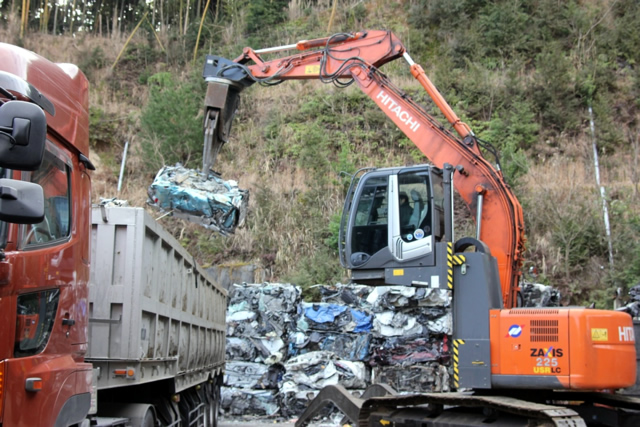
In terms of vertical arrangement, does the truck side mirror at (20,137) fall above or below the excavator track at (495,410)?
above

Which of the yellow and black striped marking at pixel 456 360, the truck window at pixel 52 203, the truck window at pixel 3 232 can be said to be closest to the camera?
the truck window at pixel 3 232

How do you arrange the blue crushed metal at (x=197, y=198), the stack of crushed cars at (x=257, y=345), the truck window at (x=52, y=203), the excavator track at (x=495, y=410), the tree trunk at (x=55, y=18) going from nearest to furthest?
1. the truck window at (x=52, y=203)
2. the excavator track at (x=495, y=410)
3. the blue crushed metal at (x=197, y=198)
4. the stack of crushed cars at (x=257, y=345)
5. the tree trunk at (x=55, y=18)

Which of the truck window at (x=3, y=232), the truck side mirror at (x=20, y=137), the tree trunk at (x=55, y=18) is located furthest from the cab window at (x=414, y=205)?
the tree trunk at (x=55, y=18)

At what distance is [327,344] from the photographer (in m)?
→ 14.4

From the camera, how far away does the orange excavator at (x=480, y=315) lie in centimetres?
643

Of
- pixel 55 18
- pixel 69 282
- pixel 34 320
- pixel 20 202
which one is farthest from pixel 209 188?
pixel 55 18

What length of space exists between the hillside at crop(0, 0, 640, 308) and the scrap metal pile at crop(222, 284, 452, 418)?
180cm

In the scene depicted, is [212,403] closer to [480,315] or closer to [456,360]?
[456,360]

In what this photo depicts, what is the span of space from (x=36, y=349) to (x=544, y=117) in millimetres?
21105

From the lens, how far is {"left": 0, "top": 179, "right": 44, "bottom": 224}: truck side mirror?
3.24 meters

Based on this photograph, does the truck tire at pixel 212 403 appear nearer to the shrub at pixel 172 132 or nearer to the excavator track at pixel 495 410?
the excavator track at pixel 495 410

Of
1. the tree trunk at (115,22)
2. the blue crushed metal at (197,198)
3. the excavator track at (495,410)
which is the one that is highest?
the tree trunk at (115,22)

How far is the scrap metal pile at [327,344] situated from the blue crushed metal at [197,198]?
5.20 m

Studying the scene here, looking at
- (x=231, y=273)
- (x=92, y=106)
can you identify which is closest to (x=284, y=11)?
(x=92, y=106)
